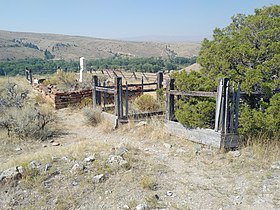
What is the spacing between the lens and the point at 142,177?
15.2 ft

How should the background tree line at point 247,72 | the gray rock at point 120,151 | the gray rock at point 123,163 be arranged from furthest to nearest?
the background tree line at point 247,72 < the gray rock at point 120,151 < the gray rock at point 123,163

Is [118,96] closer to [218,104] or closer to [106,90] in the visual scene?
[106,90]

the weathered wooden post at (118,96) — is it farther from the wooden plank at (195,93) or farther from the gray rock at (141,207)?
the gray rock at (141,207)

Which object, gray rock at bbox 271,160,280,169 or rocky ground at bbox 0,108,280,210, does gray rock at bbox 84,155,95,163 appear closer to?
rocky ground at bbox 0,108,280,210

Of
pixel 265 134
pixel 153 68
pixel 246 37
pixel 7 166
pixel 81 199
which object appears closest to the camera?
pixel 81 199

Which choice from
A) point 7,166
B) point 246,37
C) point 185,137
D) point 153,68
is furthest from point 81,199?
point 153,68

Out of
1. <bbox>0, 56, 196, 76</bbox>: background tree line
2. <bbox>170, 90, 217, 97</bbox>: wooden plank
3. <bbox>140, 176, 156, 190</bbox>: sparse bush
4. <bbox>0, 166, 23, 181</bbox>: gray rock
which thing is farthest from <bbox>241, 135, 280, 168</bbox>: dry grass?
<bbox>0, 56, 196, 76</bbox>: background tree line

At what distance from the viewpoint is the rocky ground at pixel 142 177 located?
4020 mm

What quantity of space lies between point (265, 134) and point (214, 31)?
9.77 ft

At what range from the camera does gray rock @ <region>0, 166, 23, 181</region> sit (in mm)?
4500

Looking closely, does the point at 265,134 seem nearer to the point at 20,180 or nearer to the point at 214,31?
the point at 214,31

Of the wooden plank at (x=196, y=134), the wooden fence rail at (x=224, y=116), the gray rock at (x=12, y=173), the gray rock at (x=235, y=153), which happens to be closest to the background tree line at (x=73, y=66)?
the wooden plank at (x=196, y=134)

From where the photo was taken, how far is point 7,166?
504 cm

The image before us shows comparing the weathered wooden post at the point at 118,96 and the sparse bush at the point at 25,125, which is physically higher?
the weathered wooden post at the point at 118,96
